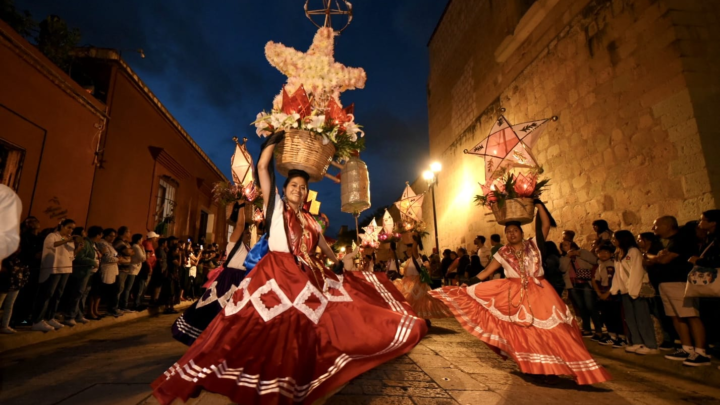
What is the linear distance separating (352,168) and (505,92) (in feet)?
32.4

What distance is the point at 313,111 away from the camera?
119 inches

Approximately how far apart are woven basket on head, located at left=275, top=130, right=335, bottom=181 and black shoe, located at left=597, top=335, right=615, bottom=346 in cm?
543

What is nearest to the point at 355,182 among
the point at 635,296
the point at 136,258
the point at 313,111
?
the point at 313,111

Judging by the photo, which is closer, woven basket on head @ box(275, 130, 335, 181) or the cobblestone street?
the cobblestone street

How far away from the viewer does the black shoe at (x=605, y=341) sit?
540cm

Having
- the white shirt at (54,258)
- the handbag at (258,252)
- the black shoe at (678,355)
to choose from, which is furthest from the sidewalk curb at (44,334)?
the black shoe at (678,355)

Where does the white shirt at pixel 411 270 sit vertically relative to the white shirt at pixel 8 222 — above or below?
below

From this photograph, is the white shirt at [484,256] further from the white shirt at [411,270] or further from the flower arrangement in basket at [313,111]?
the flower arrangement in basket at [313,111]

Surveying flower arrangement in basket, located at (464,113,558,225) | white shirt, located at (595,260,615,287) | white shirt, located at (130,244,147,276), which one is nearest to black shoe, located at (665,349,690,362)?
white shirt, located at (595,260,615,287)

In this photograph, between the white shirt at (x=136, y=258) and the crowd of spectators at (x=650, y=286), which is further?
the white shirt at (x=136, y=258)

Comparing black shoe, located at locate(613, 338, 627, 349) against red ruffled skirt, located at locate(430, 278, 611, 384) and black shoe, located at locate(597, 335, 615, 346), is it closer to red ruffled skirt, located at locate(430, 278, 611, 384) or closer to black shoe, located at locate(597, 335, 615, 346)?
black shoe, located at locate(597, 335, 615, 346)

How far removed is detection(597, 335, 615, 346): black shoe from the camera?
5.40m

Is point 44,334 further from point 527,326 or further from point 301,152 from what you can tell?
point 527,326

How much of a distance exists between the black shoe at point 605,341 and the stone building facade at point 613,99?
2.18m
